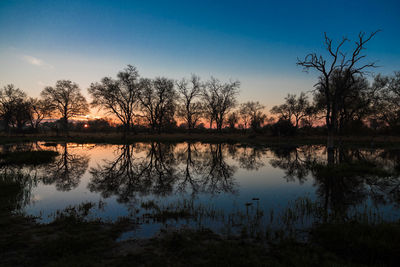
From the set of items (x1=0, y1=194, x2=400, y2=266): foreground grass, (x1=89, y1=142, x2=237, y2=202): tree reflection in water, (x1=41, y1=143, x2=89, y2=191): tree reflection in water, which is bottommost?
(x1=41, y1=143, x2=89, y2=191): tree reflection in water

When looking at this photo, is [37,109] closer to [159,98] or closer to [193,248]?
[159,98]

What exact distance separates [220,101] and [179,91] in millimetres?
14655

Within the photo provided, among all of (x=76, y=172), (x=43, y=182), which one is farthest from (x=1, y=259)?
(x=76, y=172)

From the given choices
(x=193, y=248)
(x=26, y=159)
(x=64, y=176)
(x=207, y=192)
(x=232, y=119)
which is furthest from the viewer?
(x=232, y=119)

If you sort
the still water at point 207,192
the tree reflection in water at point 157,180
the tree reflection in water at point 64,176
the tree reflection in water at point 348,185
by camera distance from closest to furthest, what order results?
the still water at point 207,192 → the tree reflection in water at point 348,185 → the tree reflection in water at point 157,180 → the tree reflection in water at point 64,176

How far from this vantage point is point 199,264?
4.38m

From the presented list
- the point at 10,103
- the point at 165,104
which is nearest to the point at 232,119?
the point at 165,104

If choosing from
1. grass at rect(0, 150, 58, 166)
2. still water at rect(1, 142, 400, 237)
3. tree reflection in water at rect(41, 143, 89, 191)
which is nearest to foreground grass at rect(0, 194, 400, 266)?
still water at rect(1, 142, 400, 237)

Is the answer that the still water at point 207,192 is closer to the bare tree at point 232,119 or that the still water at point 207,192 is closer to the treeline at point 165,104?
the treeline at point 165,104

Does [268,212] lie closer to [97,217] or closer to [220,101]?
[97,217]

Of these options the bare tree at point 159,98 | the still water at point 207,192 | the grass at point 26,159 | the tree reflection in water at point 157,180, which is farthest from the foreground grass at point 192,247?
the bare tree at point 159,98

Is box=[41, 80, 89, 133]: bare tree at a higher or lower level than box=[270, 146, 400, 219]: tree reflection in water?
higher

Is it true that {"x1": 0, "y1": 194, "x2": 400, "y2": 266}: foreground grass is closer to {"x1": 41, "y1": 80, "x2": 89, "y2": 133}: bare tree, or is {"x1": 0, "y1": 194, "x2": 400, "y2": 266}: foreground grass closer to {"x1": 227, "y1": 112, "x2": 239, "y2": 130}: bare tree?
{"x1": 41, "y1": 80, "x2": 89, "y2": 133}: bare tree

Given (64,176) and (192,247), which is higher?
(192,247)
